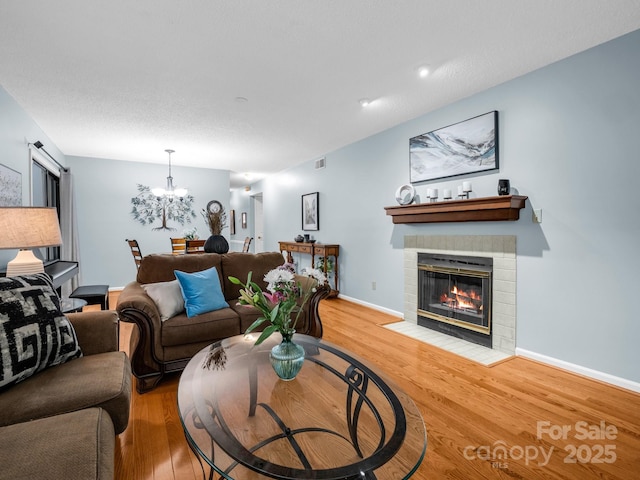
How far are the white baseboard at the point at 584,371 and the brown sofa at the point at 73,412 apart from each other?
311 centimetres

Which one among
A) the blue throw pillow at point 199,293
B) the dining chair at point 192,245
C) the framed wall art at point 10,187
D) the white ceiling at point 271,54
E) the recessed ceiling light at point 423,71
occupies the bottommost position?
the blue throw pillow at point 199,293

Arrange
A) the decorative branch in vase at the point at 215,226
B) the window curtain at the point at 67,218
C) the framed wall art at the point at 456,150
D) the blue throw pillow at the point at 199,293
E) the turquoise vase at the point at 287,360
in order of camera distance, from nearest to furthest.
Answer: the turquoise vase at the point at 287,360
the blue throw pillow at the point at 199,293
the framed wall art at the point at 456,150
the decorative branch in vase at the point at 215,226
the window curtain at the point at 67,218

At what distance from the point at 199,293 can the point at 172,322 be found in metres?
0.31

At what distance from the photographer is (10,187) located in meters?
3.12

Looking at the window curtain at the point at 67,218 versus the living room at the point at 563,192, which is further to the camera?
the window curtain at the point at 67,218

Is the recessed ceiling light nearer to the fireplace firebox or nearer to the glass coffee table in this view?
the fireplace firebox

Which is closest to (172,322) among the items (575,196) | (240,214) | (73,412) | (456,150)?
(73,412)

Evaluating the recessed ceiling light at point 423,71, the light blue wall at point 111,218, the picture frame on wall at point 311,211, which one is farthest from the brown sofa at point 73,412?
the light blue wall at point 111,218

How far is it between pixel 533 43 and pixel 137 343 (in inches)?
142

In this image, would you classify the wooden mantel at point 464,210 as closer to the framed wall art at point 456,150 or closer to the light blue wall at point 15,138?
the framed wall art at point 456,150

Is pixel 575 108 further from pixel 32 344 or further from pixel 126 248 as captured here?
pixel 126 248

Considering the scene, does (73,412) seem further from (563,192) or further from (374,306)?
(374,306)

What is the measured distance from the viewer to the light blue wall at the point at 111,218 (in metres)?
5.88

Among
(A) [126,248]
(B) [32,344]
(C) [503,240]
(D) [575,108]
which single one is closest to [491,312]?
(C) [503,240]
